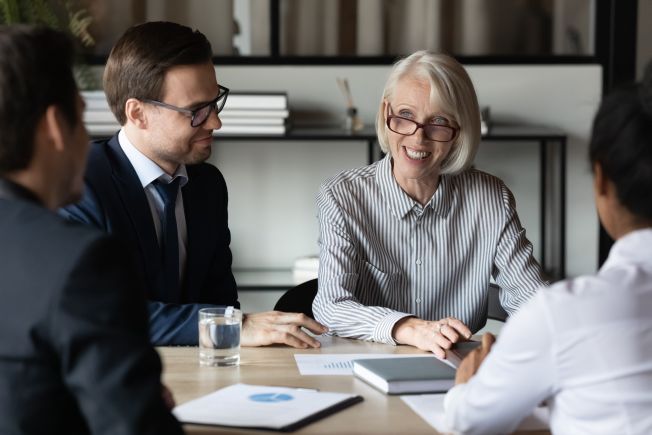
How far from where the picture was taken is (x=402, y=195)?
8.07ft

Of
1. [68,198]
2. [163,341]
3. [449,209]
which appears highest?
[68,198]

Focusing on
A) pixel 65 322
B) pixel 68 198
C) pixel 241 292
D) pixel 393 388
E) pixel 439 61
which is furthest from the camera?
pixel 241 292

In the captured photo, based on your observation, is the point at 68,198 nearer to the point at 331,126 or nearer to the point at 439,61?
the point at 439,61

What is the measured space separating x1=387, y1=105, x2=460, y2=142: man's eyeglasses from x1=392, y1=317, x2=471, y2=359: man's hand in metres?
0.54

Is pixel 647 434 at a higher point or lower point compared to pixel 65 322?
lower

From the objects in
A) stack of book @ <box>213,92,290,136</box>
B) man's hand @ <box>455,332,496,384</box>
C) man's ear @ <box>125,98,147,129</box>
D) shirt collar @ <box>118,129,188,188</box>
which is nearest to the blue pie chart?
man's hand @ <box>455,332,496,384</box>

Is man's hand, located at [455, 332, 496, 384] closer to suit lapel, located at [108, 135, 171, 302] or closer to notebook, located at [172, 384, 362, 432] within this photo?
notebook, located at [172, 384, 362, 432]

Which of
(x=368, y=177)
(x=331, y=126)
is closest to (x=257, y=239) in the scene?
(x=331, y=126)

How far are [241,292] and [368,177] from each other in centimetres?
163

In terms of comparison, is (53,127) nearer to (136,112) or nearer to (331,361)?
(331,361)

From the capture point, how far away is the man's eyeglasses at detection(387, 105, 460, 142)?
2.43 metres

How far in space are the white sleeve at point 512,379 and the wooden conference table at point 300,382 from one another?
114 millimetres

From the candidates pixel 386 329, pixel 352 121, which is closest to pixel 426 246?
pixel 386 329

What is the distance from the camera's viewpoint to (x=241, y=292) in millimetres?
4035
